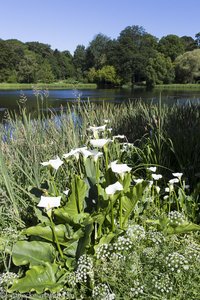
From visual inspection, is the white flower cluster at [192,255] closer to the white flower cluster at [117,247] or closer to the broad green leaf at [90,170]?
the white flower cluster at [117,247]

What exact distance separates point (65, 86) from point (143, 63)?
19.6 meters

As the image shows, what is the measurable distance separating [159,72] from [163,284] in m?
63.8

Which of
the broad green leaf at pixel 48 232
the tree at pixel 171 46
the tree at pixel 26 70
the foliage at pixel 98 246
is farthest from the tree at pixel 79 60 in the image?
the broad green leaf at pixel 48 232

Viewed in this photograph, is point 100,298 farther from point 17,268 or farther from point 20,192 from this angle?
point 20,192

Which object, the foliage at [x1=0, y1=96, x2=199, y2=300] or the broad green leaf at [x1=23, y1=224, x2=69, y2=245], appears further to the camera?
the broad green leaf at [x1=23, y1=224, x2=69, y2=245]

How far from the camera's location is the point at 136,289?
1.57 metres

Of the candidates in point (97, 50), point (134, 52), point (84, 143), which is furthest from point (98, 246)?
point (97, 50)

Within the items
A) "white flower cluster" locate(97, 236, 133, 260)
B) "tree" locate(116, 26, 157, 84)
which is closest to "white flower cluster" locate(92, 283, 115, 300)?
"white flower cluster" locate(97, 236, 133, 260)

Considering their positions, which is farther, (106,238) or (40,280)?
(106,238)

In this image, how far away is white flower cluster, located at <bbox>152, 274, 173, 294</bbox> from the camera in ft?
4.91

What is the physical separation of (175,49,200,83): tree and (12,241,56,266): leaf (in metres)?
54.1

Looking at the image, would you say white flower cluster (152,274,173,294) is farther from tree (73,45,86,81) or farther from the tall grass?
tree (73,45,86,81)

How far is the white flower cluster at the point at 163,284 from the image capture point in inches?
58.9

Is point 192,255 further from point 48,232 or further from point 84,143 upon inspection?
point 84,143
